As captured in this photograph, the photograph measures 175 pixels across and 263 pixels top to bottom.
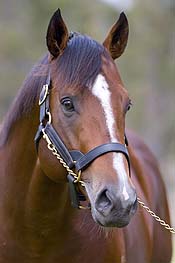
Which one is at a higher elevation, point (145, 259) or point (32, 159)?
point (32, 159)

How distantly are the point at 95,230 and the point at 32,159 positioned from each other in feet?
1.80

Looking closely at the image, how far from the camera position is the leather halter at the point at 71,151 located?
3391 mm

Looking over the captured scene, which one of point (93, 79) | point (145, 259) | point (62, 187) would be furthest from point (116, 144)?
point (145, 259)

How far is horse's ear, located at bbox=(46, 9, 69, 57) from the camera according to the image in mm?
3682

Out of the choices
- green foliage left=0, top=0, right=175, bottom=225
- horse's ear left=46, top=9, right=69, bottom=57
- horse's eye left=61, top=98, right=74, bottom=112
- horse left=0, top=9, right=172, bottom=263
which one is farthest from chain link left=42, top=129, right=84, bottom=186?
green foliage left=0, top=0, right=175, bottom=225

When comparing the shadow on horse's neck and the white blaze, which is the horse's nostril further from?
the shadow on horse's neck

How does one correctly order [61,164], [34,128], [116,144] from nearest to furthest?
1. [116,144]
2. [61,164]
3. [34,128]

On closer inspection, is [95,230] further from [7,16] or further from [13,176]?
[7,16]

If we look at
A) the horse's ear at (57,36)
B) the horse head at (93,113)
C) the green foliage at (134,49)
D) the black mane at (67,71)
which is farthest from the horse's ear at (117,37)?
the green foliage at (134,49)

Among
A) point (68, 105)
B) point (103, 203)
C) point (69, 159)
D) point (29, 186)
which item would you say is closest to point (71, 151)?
point (69, 159)

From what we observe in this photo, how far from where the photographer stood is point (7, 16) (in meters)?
24.6

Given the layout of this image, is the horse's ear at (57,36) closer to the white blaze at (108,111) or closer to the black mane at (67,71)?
the black mane at (67,71)

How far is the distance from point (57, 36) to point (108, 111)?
1.86ft

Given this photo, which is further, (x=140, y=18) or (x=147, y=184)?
(x=140, y=18)
